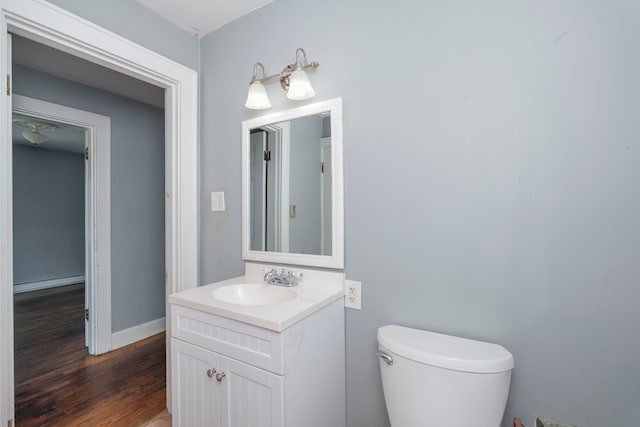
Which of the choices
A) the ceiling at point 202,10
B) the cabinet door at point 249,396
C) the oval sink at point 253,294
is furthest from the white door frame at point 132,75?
the cabinet door at point 249,396

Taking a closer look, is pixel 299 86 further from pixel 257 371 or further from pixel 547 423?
pixel 547 423

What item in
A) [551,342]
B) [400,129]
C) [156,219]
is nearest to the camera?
[551,342]

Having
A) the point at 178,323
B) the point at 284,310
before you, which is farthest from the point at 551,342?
the point at 178,323

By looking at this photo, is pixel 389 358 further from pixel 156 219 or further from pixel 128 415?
pixel 156 219

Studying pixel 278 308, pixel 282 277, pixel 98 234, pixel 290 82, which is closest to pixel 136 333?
pixel 98 234

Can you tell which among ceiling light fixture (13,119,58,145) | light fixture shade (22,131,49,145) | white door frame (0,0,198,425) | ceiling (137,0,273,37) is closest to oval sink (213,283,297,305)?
white door frame (0,0,198,425)

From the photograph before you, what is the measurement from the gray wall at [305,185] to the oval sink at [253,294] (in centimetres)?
22

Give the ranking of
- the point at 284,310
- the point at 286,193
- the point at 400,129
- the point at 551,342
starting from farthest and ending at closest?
the point at 286,193 < the point at 400,129 < the point at 284,310 < the point at 551,342

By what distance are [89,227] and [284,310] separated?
7.82 feet

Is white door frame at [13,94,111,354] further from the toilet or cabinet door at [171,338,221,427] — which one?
the toilet

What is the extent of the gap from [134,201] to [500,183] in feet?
9.73

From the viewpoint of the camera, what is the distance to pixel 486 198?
105 cm

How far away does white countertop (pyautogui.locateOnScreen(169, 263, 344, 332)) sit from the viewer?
1.00m

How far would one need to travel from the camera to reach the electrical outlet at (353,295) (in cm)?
131
